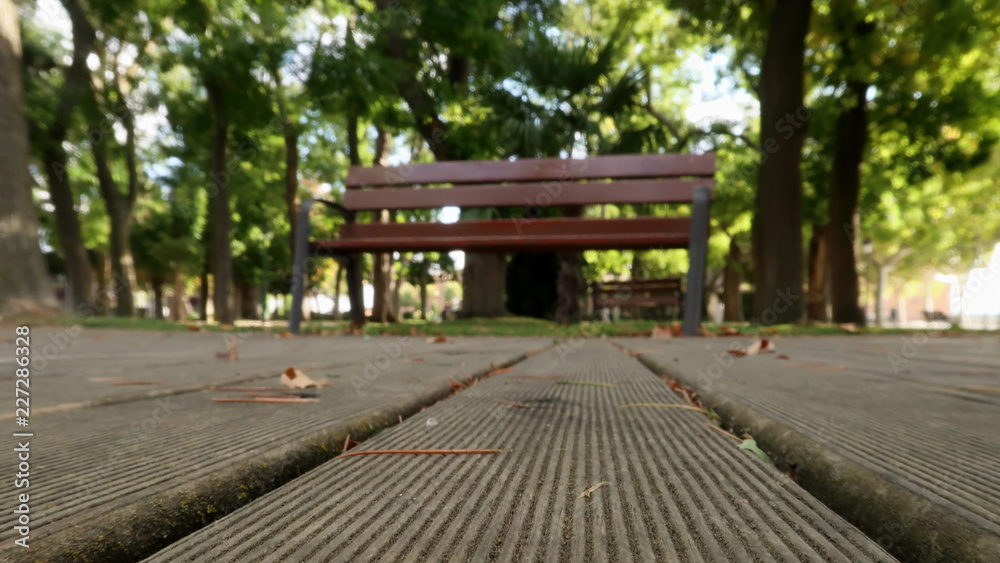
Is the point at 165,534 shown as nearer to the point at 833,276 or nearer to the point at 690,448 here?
the point at 690,448

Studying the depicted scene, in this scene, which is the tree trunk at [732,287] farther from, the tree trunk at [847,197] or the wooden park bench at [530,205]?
the wooden park bench at [530,205]

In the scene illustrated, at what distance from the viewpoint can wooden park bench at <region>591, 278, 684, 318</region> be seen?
36.8 feet

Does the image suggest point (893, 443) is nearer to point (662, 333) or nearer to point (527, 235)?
point (527, 235)

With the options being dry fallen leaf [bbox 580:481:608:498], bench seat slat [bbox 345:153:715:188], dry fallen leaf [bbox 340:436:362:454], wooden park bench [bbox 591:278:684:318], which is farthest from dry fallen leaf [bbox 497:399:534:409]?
wooden park bench [bbox 591:278:684:318]

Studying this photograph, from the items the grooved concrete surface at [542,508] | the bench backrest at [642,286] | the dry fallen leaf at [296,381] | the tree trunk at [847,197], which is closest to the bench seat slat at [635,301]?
the bench backrest at [642,286]

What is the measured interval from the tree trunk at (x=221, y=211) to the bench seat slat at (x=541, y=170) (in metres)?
5.64

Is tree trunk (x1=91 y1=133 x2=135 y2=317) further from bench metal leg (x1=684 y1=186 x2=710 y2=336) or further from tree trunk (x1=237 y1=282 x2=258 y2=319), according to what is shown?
tree trunk (x1=237 y1=282 x2=258 y2=319)

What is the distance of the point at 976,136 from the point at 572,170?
33.3ft

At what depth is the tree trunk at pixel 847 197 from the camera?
32.4 feet

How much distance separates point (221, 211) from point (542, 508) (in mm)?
11707

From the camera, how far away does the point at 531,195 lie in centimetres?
574

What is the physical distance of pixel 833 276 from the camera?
10391 millimetres

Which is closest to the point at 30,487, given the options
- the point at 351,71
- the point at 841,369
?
the point at 841,369

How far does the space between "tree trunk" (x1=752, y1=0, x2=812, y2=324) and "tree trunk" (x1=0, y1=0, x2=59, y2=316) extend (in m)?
9.02
